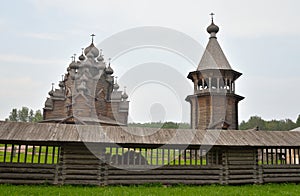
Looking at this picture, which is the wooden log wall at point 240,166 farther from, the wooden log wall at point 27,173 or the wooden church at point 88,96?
the wooden church at point 88,96

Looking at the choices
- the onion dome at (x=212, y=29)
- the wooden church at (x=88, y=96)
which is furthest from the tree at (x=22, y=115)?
the onion dome at (x=212, y=29)

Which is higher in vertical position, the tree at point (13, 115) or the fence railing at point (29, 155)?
the tree at point (13, 115)

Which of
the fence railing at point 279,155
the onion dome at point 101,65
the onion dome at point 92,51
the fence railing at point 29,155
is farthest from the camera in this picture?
the onion dome at point 92,51

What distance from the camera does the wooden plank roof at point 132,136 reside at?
11.4 m

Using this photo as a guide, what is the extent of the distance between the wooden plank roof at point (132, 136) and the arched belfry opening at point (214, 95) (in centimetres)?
825

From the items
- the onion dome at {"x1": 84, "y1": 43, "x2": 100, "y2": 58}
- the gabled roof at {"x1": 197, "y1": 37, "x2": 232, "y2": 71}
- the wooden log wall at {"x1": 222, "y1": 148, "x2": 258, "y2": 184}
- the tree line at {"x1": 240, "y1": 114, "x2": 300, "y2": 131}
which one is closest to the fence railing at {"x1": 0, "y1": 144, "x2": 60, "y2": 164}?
the wooden log wall at {"x1": 222, "y1": 148, "x2": 258, "y2": 184}

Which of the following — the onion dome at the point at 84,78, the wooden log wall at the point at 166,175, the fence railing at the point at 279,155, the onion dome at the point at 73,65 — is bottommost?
the wooden log wall at the point at 166,175

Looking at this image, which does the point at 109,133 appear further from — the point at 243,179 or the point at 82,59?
the point at 82,59

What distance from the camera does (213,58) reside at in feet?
78.9

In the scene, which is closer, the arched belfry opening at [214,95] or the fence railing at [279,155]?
the fence railing at [279,155]

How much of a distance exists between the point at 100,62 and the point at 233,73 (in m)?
17.3

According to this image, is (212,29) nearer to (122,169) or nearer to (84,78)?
(84,78)

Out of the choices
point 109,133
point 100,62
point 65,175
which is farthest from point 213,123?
point 100,62

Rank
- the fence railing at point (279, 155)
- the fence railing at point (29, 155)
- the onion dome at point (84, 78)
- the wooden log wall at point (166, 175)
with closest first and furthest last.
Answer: the fence railing at point (29, 155) → the wooden log wall at point (166, 175) → the fence railing at point (279, 155) → the onion dome at point (84, 78)
